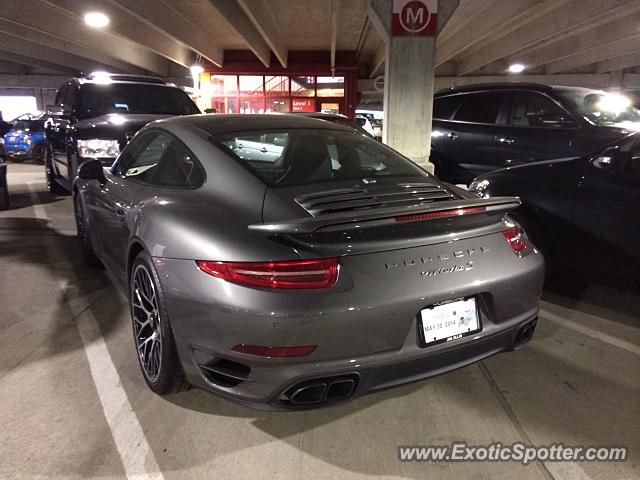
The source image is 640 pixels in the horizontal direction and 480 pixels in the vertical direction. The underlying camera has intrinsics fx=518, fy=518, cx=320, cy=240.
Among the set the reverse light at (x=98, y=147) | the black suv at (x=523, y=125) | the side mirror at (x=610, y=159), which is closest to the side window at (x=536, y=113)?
the black suv at (x=523, y=125)

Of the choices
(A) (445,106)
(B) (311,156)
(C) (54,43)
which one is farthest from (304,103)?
(B) (311,156)

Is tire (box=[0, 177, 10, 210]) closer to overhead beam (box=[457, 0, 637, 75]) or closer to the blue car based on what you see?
the blue car

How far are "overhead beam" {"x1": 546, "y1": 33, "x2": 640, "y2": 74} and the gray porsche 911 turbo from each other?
772 inches

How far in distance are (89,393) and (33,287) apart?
225cm

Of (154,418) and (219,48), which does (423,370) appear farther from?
(219,48)

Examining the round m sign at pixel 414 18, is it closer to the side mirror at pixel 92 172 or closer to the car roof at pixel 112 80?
the car roof at pixel 112 80

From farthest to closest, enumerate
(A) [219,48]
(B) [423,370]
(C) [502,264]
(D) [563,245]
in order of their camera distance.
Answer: (A) [219,48] < (D) [563,245] < (C) [502,264] < (B) [423,370]

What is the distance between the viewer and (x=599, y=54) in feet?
75.3

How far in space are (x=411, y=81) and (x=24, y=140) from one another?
1327 cm

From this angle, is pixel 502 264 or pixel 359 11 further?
pixel 359 11

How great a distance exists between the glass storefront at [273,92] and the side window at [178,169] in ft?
75.1

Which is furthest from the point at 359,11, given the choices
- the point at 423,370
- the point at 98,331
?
the point at 423,370

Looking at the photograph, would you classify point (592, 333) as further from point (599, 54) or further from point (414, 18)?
point (599, 54)

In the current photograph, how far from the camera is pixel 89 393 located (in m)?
2.92
